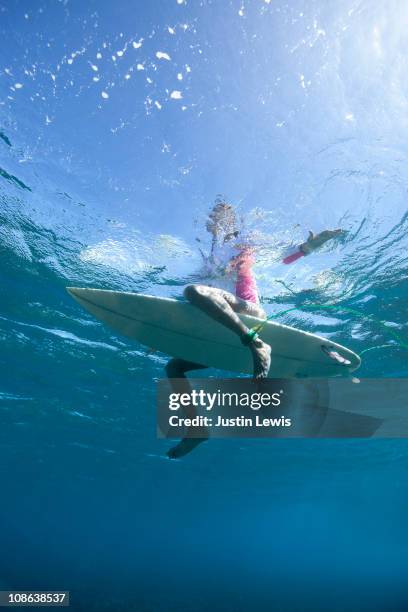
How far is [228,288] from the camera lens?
10.1 m

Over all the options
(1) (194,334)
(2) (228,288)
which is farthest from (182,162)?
(2) (228,288)

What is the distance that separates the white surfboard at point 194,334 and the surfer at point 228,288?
33 centimetres

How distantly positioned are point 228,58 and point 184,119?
1.15m

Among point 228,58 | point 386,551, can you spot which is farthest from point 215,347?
point 386,551

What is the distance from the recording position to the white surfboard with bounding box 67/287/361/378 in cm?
586

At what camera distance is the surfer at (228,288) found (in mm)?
4305

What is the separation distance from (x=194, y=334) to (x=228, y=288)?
422 cm

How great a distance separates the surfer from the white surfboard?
33cm

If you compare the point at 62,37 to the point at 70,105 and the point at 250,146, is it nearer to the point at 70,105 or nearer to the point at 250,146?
the point at 70,105

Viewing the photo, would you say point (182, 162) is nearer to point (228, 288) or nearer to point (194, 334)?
point (194, 334)

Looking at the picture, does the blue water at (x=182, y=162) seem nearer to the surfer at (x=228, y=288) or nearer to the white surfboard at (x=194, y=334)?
the surfer at (x=228, y=288)

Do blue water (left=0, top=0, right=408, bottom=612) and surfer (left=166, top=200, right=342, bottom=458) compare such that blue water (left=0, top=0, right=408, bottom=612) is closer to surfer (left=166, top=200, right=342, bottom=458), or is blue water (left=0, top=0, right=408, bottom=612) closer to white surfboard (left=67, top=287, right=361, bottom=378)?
surfer (left=166, top=200, right=342, bottom=458)

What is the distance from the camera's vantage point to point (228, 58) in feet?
18.3

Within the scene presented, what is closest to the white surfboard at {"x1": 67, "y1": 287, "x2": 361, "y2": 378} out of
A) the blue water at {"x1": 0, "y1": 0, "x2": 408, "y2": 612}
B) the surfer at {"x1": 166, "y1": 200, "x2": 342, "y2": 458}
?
the surfer at {"x1": 166, "y1": 200, "x2": 342, "y2": 458}
